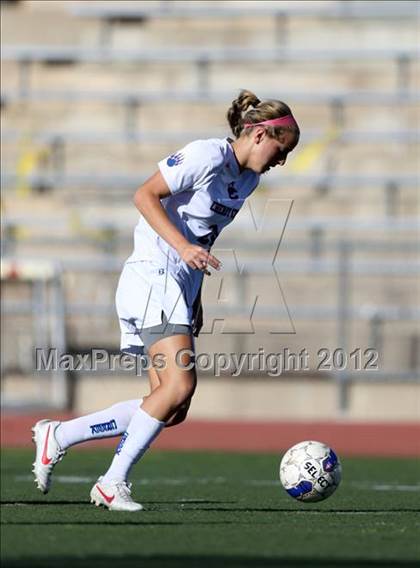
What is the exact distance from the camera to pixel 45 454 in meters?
6.34

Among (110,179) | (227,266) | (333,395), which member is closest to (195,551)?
(333,395)

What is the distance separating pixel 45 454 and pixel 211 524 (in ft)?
3.56

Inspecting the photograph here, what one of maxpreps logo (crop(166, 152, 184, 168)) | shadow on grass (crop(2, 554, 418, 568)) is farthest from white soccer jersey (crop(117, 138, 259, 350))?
shadow on grass (crop(2, 554, 418, 568))

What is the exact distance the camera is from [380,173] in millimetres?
16078

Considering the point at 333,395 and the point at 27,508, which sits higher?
the point at 27,508

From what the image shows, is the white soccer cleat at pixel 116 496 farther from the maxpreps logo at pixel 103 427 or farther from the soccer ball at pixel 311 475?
the soccer ball at pixel 311 475

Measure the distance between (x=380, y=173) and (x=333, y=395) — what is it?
10.8ft

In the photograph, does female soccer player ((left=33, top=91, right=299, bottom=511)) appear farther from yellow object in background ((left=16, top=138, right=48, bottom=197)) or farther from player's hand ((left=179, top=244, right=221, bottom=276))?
yellow object in background ((left=16, top=138, right=48, bottom=197))

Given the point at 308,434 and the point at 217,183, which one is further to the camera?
the point at 308,434

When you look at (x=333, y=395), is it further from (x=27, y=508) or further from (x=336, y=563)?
(x=336, y=563)

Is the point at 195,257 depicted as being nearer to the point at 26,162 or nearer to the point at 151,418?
the point at 151,418

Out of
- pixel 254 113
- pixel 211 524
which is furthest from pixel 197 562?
pixel 254 113

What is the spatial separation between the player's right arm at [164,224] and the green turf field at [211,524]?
1.10 metres

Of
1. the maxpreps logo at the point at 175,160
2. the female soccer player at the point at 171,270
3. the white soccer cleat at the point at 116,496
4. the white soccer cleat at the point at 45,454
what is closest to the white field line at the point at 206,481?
the white soccer cleat at the point at 45,454
